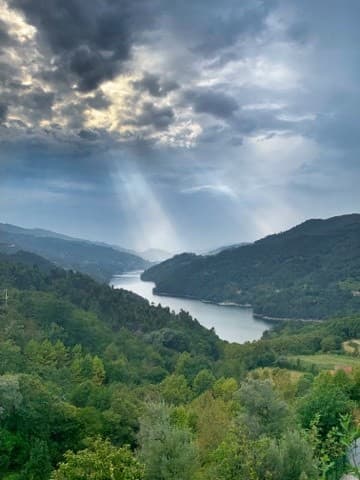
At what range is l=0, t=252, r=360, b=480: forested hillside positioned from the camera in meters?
17.7

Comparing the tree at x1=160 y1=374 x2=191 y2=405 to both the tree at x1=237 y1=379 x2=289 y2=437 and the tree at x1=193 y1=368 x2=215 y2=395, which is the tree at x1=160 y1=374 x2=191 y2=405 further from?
the tree at x1=237 y1=379 x2=289 y2=437

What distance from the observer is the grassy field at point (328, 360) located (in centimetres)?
7338

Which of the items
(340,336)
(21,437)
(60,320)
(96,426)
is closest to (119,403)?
(96,426)

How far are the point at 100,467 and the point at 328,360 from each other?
2834 inches

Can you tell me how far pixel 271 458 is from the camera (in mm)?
17750

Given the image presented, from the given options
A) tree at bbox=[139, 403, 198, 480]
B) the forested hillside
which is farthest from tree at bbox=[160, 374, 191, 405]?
tree at bbox=[139, 403, 198, 480]

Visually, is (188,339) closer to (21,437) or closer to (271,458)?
(21,437)

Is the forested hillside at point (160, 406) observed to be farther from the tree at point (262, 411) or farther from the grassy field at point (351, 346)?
the grassy field at point (351, 346)

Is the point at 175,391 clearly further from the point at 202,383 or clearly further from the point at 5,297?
the point at 5,297

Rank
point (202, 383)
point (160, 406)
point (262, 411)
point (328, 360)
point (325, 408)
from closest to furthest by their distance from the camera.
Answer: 1. point (262, 411)
2. point (160, 406)
3. point (325, 408)
4. point (202, 383)
5. point (328, 360)

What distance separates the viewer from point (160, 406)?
27.0 meters

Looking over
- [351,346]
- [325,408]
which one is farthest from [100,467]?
[351,346]

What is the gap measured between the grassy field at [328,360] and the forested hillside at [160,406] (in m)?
1.01

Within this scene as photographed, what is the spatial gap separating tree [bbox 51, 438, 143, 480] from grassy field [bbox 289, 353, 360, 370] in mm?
62079
